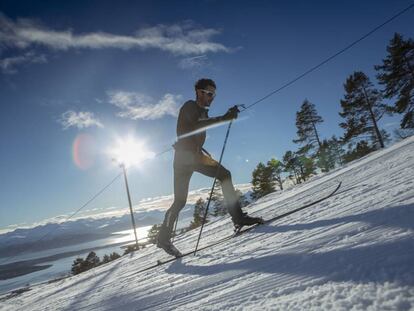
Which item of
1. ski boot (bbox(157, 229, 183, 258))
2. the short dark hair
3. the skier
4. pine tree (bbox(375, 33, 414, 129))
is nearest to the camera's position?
the skier

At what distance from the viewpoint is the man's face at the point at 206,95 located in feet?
15.2

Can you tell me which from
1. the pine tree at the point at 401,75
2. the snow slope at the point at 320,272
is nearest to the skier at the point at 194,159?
the snow slope at the point at 320,272

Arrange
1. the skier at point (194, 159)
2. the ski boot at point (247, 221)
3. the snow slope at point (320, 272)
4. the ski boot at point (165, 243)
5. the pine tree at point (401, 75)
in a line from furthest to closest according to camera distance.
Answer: the pine tree at point (401, 75), the ski boot at point (165, 243), the skier at point (194, 159), the ski boot at point (247, 221), the snow slope at point (320, 272)

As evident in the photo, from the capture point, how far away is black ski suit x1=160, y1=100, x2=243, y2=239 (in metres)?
4.39

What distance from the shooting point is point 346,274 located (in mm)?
1356

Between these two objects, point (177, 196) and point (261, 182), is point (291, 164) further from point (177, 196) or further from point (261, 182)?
point (177, 196)

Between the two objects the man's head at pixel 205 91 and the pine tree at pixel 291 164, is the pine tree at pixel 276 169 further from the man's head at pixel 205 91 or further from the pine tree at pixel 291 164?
the man's head at pixel 205 91

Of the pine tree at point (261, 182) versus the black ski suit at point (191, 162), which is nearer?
the black ski suit at point (191, 162)

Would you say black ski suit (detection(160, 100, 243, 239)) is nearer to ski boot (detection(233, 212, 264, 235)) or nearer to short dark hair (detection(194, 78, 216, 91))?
ski boot (detection(233, 212, 264, 235))

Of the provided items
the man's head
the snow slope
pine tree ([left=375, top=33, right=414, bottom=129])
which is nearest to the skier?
the man's head

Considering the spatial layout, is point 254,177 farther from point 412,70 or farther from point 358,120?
point 412,70

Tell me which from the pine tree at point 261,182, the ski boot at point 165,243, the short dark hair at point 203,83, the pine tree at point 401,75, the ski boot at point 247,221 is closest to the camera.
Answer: the ski boot at point 247,221

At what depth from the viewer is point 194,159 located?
451 centimetres

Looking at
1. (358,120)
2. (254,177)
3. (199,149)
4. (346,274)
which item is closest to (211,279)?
(346,274)
